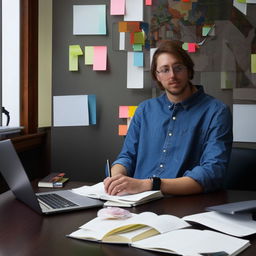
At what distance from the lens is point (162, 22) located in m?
2.71

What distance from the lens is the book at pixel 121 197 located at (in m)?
1.38

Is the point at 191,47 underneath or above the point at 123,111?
above

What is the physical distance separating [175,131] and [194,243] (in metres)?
1.07

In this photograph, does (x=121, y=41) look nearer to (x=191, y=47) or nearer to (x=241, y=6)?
(x=191, y=47)

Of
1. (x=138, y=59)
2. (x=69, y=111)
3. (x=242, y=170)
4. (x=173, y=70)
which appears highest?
(x=138, y=59)

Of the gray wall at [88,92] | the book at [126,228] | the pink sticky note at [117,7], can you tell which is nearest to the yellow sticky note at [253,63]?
the gray wall at [88,92]

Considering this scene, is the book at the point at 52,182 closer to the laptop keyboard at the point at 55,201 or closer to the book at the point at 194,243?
the laptop keyboard at the point at 55,201

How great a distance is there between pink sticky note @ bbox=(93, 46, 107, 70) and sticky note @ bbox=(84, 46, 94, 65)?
0.03 meters

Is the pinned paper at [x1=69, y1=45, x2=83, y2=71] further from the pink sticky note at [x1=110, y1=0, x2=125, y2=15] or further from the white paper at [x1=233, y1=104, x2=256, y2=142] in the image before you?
the white paper at [x1=233, y1=104, x2=256, y2=142]

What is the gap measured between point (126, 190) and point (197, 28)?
1533mm

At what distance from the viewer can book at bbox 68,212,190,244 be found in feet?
3.37

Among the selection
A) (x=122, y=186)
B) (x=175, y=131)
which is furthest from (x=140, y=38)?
(x=122, y=186)

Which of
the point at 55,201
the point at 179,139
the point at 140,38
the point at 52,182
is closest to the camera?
the point at 55,201

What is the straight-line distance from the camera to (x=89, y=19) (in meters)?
2.84
